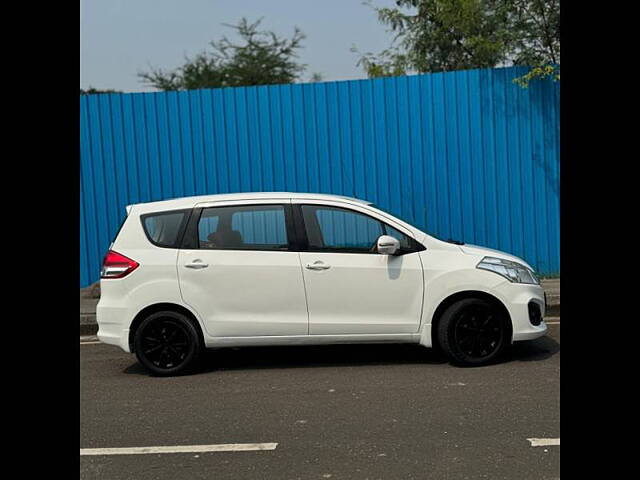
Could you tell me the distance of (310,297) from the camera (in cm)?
670

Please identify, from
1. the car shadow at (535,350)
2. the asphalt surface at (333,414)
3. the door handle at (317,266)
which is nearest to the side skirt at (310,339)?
the asphalt surface at (333,414)

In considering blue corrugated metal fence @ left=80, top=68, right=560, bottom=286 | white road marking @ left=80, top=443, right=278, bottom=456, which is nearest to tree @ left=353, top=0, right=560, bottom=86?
blue corrugated metal fence @ left=80, top=68, right=560, bottom=286

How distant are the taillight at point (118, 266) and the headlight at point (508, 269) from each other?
10.2 ft

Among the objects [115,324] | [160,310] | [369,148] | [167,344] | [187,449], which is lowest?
[187,449]

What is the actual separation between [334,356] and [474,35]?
728 cm

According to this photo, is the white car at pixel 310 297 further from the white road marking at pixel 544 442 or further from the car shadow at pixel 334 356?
the white road marking at pixel 544 442

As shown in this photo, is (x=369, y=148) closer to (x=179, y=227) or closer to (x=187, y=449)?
(x=179, y=227)

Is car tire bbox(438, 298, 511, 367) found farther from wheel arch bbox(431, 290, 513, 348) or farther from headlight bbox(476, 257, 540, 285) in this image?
headlight bbox(476, 257, 540, 285)

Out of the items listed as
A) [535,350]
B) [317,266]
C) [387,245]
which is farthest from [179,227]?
[535,350]

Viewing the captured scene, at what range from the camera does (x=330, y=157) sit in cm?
1101

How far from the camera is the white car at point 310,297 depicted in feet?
21.9
